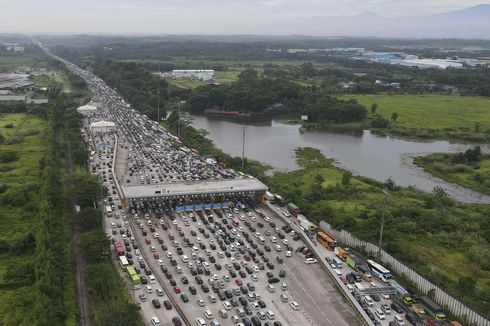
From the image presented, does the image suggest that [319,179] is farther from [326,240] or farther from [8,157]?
[8,157]

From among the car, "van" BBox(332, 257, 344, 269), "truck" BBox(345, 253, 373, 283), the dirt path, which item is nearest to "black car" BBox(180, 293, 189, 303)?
the car

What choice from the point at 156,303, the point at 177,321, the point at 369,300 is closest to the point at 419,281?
the point at 369,300

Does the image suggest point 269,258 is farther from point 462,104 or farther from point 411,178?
point 462,104

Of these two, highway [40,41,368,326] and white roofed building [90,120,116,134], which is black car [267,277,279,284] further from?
white roofed building [90,120,116,134]

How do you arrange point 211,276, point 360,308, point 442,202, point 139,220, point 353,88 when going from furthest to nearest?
point 353,88 → point 442,202 → point 139,220 → point 211,276 → point 360,308

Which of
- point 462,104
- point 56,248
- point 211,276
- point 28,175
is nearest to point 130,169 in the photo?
point 28,175

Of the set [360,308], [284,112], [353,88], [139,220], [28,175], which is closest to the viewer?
[360,308]
